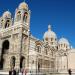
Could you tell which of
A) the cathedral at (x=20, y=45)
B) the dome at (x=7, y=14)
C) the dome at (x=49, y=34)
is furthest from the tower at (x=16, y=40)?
the dome at (x=49, y=34)

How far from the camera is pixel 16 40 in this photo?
40969 mm

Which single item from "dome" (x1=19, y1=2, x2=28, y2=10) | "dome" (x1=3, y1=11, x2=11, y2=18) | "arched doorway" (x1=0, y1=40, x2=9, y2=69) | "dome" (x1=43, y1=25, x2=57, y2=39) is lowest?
"arched doorway" (x1=0, y1=40, x2=9, y2=69)

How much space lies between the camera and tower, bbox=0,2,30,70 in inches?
1565

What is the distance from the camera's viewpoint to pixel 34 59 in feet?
137

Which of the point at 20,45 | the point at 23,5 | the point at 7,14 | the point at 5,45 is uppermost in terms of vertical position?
the point at 23,5

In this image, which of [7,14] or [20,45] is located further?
[7,14]

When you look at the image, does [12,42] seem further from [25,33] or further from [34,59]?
[34,59]

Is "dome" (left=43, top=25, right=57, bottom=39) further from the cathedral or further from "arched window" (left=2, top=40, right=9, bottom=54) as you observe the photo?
"arched window" (left=2, top=40, right=9, bottom=54)

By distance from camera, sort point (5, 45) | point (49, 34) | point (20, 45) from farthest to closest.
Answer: point (49, 34), point (5, 45), point (20, 45)

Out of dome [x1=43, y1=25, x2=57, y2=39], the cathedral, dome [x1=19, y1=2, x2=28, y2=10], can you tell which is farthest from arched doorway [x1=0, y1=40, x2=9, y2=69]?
dome [x1=43, y1=25, x2=57, y2=39]

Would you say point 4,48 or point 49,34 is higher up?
point 49,34

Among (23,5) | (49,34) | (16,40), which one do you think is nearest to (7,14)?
(23,5)

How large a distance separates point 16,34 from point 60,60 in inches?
966

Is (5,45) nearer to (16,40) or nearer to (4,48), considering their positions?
(4,48)
